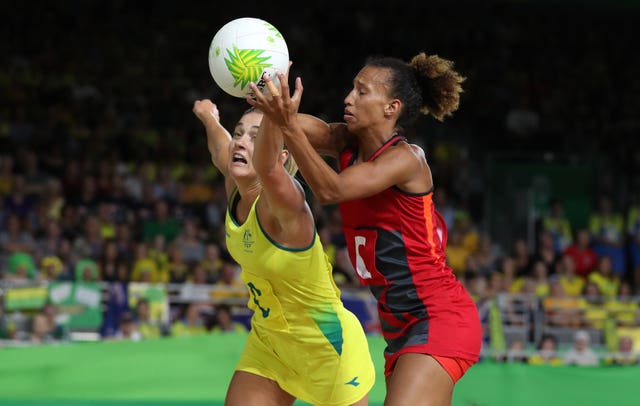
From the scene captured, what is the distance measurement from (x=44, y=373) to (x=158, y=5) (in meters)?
10.9

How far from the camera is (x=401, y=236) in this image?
4.28m

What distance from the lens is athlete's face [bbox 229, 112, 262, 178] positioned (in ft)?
14.3

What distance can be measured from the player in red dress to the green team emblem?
0.29 m

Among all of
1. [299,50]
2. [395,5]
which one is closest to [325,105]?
[299,50]

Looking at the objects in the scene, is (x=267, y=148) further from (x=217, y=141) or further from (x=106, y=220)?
(x=106, y=220)

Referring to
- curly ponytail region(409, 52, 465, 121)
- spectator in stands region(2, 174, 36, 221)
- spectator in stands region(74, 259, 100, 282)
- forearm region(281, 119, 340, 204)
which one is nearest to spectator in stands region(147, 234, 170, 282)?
spectator in stands region(74, 259, 100, 282)

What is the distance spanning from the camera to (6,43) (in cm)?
1538

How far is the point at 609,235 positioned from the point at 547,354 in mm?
4298

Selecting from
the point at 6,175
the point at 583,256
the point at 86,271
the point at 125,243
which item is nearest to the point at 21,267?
the point at 86,271

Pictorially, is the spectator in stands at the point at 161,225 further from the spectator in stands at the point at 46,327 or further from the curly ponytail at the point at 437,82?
the curly ponytail at the point at 437,82

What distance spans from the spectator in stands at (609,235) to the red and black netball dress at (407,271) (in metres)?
9.99

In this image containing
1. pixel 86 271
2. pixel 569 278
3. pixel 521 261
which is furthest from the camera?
pixel 521 261

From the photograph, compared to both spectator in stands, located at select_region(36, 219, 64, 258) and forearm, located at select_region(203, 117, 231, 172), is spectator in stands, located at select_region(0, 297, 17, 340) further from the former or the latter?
forearm, located at select_region(203, 117, 231, 172)

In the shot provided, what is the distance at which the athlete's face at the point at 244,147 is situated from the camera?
172 inches
